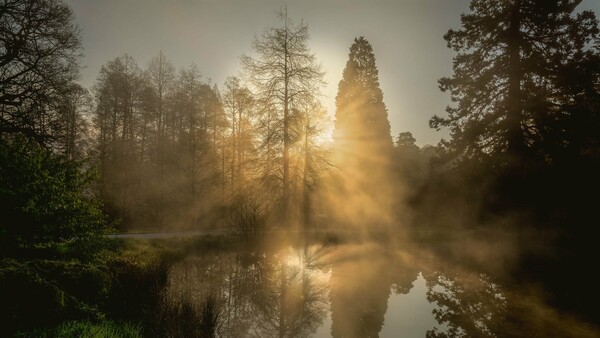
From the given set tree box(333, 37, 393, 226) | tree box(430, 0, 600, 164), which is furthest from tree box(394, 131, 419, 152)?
tree box(430, 0, 600, 164)

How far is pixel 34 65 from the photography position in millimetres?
14922

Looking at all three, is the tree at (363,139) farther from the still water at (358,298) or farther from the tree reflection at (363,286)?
the still water at (358,298)

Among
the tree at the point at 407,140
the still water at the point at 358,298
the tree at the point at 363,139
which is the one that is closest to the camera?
the still water at the point at 358,298

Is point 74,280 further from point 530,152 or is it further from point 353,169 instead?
point 353,169

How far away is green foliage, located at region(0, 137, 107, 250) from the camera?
5090mm

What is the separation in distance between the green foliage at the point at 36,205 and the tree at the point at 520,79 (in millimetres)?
18233

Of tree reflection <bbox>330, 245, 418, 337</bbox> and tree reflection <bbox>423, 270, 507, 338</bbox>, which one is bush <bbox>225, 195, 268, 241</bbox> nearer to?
tree reflection <bbox>330, 245, 418, 337</bbox>

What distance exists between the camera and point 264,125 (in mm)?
20625

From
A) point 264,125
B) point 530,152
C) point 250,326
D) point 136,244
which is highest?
point 264,125

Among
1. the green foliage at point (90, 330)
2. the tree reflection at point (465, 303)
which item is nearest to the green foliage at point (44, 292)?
the green foliage at point (90, 330)

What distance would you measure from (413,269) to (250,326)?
7978 mm

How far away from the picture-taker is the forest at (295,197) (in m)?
5.80

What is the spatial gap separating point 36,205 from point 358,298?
8000mm

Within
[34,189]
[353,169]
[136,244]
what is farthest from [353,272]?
[353,169]
